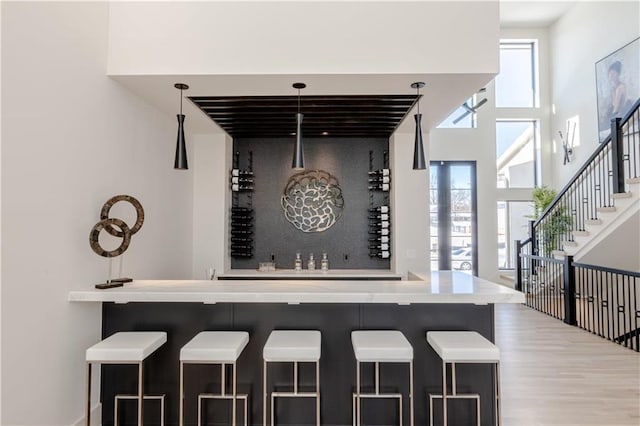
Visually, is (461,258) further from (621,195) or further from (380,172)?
(380,172)

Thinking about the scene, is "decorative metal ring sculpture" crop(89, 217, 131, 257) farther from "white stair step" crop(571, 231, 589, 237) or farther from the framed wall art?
the framed wall art

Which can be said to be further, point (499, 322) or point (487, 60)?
point (499, 322)

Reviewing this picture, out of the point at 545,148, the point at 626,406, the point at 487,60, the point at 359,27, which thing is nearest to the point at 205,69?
the point at 359,27

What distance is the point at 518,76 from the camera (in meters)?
9.30

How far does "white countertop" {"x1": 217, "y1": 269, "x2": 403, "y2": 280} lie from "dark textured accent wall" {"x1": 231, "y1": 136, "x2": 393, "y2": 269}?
0.31m

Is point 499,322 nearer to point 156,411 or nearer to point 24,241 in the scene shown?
point 156,411

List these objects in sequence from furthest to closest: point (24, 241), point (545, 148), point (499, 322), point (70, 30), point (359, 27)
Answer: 1. point (545, 148)
2. point (499, 322)
3. point (359, 27)
4. point (70, 30)
5. point (24, 241)

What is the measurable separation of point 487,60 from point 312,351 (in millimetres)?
2500

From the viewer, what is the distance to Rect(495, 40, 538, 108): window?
917cm

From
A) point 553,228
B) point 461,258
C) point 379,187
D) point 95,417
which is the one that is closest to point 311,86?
point 379,187

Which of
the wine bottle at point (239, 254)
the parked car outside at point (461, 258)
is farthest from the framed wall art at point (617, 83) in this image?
the wine bottle at point (239, 254)

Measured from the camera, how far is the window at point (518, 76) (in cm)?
917

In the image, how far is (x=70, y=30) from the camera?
2598mm

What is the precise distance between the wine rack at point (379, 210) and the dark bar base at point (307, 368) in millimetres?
2256
